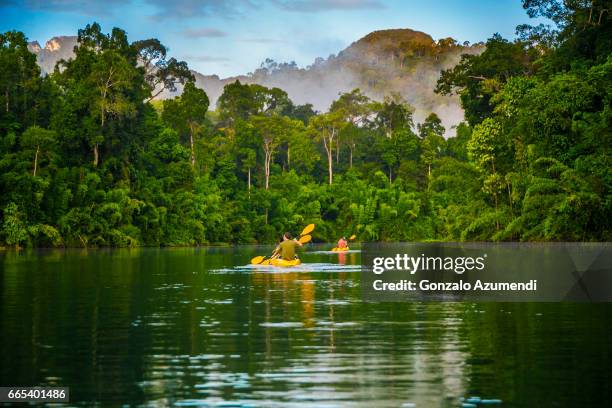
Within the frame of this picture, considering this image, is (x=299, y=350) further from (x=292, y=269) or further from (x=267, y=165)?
(x=267, y=165)

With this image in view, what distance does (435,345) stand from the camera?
1386cm

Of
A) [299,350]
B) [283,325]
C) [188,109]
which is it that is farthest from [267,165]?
[299,350]

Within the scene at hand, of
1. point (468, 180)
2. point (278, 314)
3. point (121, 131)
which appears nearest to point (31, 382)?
point (278, 314)

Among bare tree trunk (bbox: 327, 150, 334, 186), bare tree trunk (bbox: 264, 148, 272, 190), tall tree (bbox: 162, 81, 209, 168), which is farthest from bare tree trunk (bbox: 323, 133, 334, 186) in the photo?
tall tree (bbox: 162, 81, 209, 168)

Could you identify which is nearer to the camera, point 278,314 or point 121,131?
point 278,314

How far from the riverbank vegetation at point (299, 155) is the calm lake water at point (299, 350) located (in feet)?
87.7

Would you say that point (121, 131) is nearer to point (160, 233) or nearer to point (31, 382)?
Answer: point (160, 233)

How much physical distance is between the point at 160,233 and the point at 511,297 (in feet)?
183

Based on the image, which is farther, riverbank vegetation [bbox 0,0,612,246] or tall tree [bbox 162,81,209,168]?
tall tree [bbox 162,81,209,168]

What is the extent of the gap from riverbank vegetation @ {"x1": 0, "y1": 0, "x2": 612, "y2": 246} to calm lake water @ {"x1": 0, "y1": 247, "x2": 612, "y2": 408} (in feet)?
87.7

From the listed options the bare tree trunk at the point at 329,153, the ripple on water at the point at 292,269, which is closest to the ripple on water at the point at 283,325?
the ripple on water at the point at 292,269

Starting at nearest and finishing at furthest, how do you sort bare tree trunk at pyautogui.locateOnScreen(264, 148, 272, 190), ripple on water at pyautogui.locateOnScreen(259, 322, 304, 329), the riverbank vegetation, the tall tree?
ripple on water at pyautogui.locateOnScreen(259, 322, 304, 329) < the riverbank vegetation < the tall tree < bare tree trunk at pyautogui.locateOnScreen(264, 148, 272, 190)

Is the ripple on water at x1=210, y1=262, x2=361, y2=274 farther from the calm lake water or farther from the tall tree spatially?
the tall tree

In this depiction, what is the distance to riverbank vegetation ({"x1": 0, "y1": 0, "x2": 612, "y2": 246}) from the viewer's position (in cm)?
4791
